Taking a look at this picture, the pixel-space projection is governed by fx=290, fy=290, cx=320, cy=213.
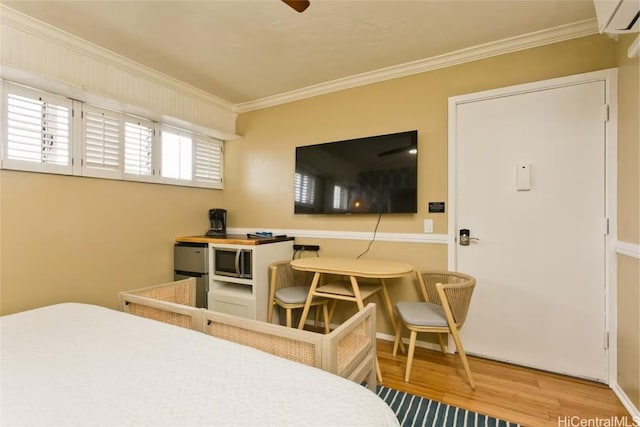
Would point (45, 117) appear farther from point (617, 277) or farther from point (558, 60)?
point (617, 277)

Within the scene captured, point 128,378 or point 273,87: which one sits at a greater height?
point 273,87

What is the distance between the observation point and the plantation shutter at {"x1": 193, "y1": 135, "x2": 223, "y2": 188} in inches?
133

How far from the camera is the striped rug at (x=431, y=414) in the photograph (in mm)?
1611

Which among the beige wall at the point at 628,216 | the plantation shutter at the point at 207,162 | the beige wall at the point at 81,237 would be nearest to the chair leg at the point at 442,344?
the beige wall at the point at 628,216

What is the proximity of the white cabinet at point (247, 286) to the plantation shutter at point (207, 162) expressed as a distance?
961 millimetres

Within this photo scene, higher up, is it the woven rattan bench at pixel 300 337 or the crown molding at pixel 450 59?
the crown molding at pixel 450 59

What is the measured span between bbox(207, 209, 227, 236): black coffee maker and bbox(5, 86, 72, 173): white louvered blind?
1436mm

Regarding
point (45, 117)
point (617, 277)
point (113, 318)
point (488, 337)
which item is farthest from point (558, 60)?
point (45, 117)

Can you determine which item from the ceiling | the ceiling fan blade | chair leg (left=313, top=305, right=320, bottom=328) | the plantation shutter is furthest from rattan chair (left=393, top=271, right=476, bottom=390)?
the plantation shutter

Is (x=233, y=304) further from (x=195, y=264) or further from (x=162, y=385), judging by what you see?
(x=162, y=385)

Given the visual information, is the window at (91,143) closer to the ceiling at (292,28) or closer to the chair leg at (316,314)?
the ceiling at (292,28)

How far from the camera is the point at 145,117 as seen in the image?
2816 millimetres

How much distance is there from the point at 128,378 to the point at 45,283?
1893 millimetres

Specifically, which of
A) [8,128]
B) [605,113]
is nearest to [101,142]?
[8,128]
